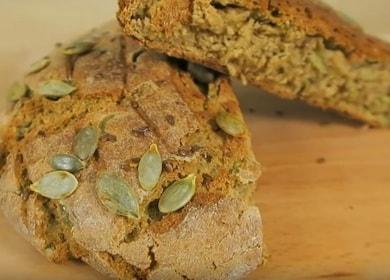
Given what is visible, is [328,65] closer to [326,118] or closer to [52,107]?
[326,118]

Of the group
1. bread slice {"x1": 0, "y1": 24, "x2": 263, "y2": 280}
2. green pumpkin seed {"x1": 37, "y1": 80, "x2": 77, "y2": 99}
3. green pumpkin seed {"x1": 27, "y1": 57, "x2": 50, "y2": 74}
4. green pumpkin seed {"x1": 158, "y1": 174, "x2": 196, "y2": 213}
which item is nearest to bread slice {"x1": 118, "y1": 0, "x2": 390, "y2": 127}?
bread slice {"x1": 0, "y1": 24, "x2": 263, "y2": 280}

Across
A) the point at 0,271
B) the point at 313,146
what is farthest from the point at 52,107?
the point at 313,146

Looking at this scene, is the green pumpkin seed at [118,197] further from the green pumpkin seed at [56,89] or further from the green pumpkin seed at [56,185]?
the green pumpkin seed at [56,89]

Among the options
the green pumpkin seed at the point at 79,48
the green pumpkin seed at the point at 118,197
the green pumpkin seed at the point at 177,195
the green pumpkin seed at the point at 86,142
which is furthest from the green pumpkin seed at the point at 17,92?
the green pumpkin seed at the point at 177,195

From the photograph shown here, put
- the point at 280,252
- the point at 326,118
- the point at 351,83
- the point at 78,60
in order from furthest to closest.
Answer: the point at 326,118 < the point at 351,83 < the point at 78,60 < the point at 280,252

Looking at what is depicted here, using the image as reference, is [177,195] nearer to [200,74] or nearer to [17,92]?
[200,74]

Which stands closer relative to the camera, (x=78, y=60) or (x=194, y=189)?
(x=194, y=189)

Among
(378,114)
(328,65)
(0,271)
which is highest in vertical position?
(328,65)
